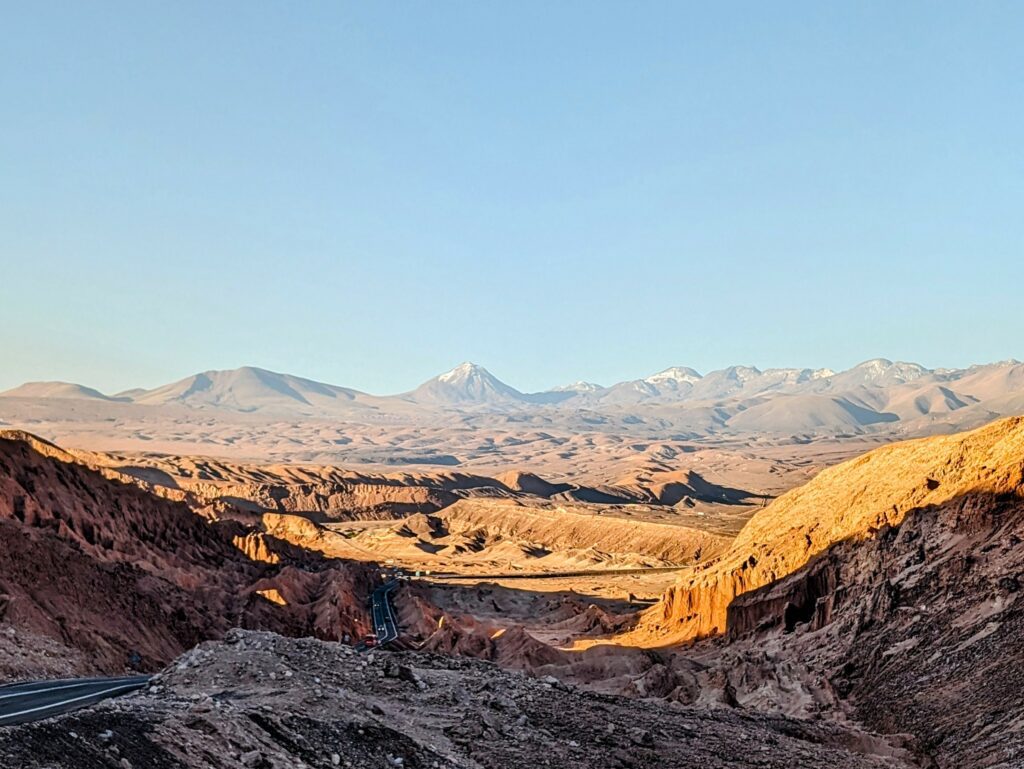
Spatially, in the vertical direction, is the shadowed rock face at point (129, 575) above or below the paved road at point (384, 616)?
above

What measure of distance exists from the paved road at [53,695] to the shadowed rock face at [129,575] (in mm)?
3680

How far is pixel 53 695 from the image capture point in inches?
1062

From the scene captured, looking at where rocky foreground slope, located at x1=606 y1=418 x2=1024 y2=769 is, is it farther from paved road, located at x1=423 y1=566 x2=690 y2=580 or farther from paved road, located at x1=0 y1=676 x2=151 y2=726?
paved road, located at x1=423 y1=566 x2=690 y2=580

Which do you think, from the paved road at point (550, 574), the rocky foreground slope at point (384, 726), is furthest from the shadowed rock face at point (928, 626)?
the paved road at point (550, 574)

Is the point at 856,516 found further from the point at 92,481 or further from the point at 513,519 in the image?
the point at 513,519

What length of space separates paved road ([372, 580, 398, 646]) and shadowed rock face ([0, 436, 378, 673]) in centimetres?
193

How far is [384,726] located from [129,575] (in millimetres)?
35987

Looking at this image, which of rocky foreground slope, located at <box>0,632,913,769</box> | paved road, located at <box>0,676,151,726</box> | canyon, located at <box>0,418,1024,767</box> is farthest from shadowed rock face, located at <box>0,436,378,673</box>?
rocky foreground slope, located at <box>0,632,913,769</box>

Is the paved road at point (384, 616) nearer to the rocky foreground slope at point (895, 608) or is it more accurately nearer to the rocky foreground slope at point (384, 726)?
the rocky foreground slope at point (895, 608)

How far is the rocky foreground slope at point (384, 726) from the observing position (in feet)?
59.1

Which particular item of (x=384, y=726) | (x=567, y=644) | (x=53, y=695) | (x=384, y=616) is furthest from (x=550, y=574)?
(x=384, y=726)

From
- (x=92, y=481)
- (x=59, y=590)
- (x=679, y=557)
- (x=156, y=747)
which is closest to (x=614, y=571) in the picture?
(x=679, y=557)

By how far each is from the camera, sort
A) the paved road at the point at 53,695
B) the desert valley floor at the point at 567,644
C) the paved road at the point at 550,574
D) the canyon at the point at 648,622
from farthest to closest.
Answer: the paved road at the point at 550,574
the canyon at the point at 648,622
the desert valley floor at the point at 567,644
the paved road at the point at 53,695

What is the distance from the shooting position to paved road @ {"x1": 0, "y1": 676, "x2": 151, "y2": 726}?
23.1 metres
